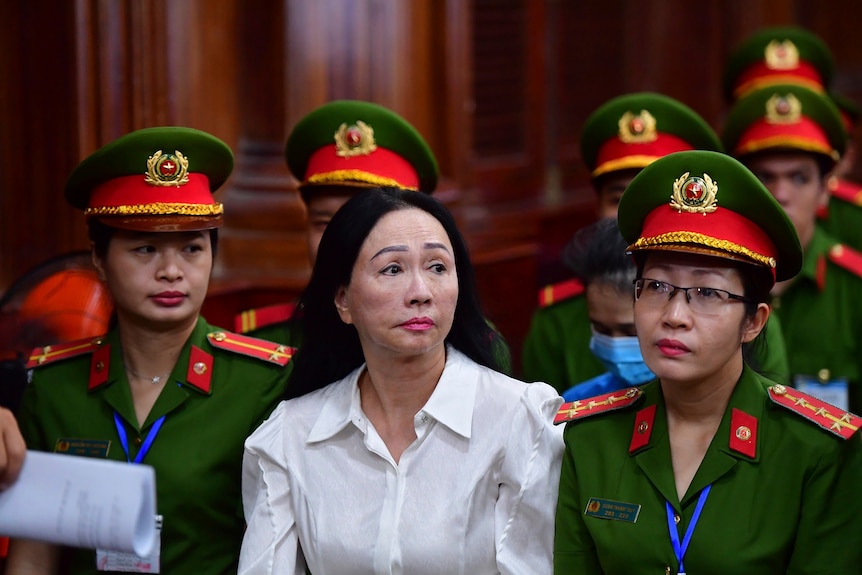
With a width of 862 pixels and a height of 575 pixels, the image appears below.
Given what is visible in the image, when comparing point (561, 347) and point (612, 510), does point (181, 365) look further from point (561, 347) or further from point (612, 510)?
point (561, 347)

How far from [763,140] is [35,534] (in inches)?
115

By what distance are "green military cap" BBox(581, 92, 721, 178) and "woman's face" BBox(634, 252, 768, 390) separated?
61.0 inches

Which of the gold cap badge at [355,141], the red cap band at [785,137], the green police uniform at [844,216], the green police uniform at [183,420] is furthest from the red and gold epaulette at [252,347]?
the green police uniform at [844,216]

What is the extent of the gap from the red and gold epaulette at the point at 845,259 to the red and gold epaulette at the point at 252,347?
2.06 m

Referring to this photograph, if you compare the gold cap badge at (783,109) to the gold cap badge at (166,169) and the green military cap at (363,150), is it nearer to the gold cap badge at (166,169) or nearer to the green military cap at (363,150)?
the green military cap at (363,150)

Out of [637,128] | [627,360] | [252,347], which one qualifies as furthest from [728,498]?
[637,128]

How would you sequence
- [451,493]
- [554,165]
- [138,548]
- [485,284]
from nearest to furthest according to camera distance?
[138,548] → [451,493] → [485,284] → [554,165]

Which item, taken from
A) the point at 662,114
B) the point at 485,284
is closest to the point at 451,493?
the point at 662,114

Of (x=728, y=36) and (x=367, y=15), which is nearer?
(x=367, y=15)

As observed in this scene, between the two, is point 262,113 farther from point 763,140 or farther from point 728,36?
point 728,36

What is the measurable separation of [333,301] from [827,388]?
1.98m

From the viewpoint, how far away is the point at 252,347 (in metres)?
3.18

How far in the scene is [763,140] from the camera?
4.46 meters

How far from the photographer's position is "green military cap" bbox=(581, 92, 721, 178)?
4.13 metres
